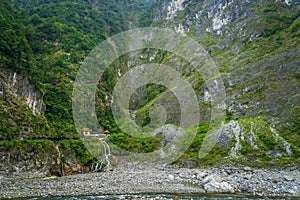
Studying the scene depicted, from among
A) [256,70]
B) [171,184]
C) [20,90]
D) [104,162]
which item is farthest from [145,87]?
[171,184]

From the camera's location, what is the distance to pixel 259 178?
36125 millimetres

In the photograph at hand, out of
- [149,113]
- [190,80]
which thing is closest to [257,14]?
[190,80]

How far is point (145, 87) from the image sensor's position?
9838 centimetres

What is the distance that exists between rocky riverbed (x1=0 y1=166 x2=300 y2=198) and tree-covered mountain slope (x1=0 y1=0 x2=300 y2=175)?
4.76m

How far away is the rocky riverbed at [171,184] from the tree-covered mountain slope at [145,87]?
4.76 meters

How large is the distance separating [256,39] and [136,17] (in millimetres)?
88870

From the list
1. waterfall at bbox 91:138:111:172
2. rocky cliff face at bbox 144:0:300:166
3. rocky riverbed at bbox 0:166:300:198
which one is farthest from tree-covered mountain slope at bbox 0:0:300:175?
rocky riverbed at bbox 0:166:300:198

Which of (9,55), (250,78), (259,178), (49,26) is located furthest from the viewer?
(49,26)

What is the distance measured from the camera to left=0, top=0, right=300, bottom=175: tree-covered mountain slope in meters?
44.8

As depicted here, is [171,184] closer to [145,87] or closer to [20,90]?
[20,90]

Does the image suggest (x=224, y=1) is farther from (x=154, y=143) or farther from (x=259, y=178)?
(x=259, y=178)

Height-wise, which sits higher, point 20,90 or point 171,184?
point 20,90

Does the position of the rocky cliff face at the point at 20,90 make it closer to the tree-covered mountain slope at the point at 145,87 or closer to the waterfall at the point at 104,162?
the tree-covered mountain slope at the point at 145,87

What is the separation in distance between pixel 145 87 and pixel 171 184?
6366cm
